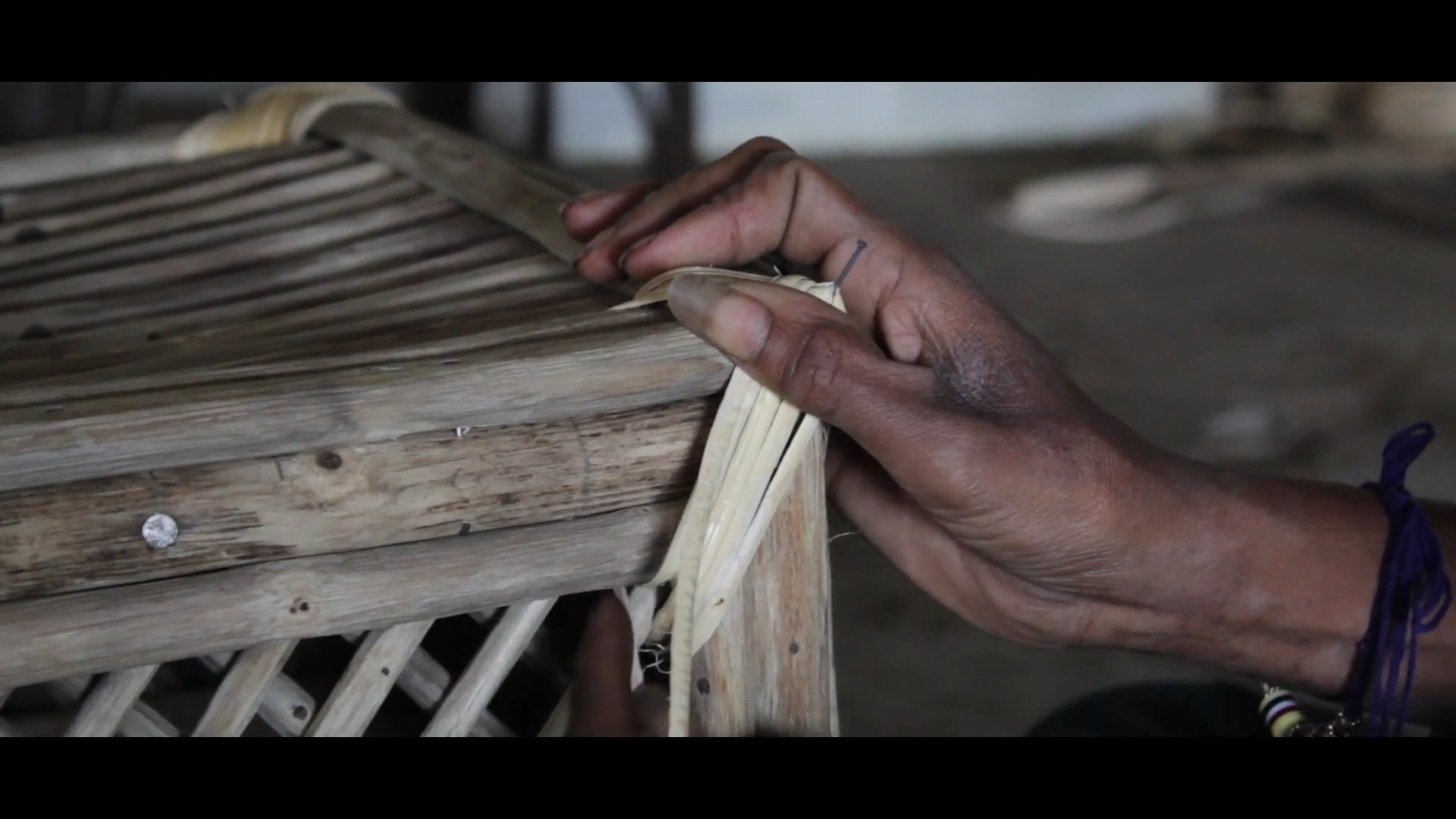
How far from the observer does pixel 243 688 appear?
785 mm

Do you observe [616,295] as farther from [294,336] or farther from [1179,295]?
[1179,295]

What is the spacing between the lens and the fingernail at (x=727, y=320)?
2.54 feet

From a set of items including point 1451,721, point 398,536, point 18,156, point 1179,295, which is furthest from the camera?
point 1179,295

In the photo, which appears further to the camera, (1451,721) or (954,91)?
(954,91)

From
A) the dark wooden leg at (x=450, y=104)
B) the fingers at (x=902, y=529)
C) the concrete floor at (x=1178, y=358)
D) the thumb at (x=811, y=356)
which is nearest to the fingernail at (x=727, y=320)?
the thumb at (x=811, y=356)

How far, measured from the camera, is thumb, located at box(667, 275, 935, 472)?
77 cm

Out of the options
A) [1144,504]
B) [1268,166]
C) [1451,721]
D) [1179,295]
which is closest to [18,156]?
[1144,504]

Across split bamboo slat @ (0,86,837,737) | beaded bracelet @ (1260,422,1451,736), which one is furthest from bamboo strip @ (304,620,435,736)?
beaded bracelet @ (1260,422,1451,736)

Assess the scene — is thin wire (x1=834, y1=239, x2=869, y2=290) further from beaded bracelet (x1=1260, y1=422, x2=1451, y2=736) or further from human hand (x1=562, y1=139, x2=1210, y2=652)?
beaded bracelet (x1=1260, y1=422, x2=1451, y2=736)

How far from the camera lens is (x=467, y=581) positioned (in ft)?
2.61

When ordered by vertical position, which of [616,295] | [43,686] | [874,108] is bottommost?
[43,686]

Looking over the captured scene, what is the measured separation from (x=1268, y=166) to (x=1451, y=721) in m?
3.78

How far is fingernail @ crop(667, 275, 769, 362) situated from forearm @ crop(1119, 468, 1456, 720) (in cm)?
34

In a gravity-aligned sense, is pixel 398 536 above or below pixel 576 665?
above
